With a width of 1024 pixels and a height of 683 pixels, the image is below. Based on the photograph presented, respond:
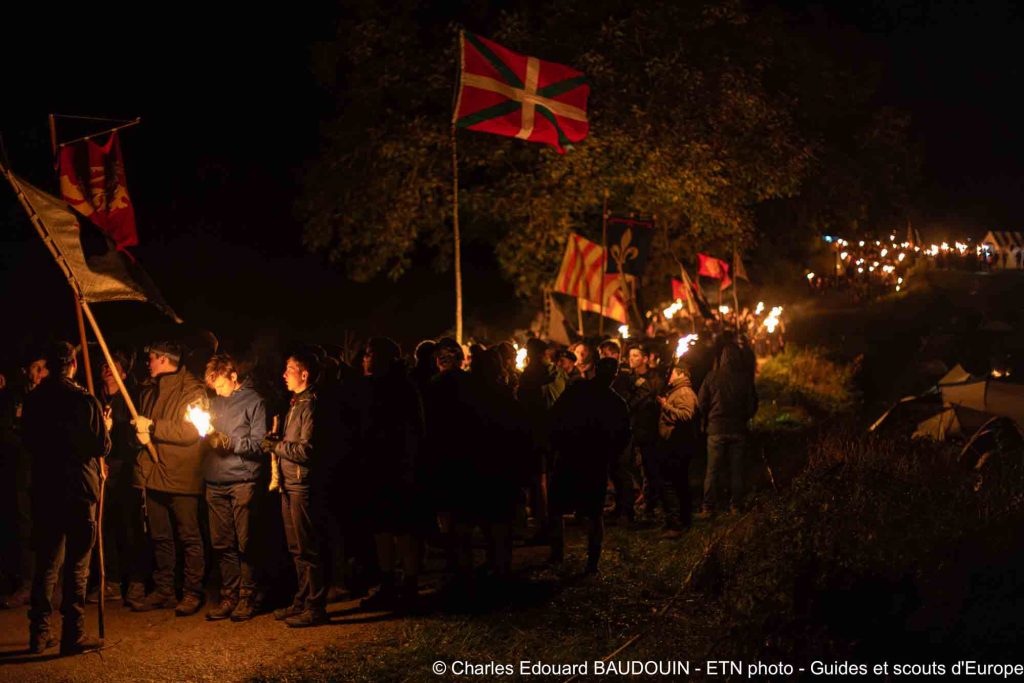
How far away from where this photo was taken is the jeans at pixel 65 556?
670 centimetres

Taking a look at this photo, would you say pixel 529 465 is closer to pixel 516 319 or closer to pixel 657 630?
pixel 657 630

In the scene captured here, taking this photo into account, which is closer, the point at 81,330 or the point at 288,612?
the point at 81,330

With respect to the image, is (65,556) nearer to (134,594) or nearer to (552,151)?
(134,594)

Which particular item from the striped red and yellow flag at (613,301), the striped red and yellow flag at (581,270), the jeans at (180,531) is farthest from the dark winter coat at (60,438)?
the striped red and yellow flag at (613,301)

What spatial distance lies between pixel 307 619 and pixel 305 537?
61 centimetres

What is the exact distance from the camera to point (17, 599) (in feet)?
26.2

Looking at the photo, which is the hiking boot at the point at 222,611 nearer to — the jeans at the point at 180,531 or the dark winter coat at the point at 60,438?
the jeans at the point at 180,531

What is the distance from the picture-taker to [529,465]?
8414mm

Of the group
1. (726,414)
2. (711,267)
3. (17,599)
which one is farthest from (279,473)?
(711,267)

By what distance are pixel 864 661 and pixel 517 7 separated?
1807 centimetres

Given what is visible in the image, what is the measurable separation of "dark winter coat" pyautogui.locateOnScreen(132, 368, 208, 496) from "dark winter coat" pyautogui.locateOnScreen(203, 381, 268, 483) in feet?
0.49

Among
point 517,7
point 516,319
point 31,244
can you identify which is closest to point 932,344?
point 516,319

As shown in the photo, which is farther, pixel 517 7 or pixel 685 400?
pixel 517 7

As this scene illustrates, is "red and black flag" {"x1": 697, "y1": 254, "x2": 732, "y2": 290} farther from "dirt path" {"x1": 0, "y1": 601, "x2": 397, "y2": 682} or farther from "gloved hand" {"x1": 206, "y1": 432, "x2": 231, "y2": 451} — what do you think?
"gloved hand" {"x1": 206, "y1": 432, "x2": 231, "y2": 451}
